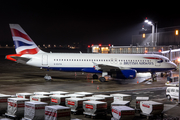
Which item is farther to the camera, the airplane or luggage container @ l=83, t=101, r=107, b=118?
the airplane

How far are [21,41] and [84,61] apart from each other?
10.7m

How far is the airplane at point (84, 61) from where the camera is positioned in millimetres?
37562

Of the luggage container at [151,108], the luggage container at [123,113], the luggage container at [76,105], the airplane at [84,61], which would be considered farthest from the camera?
the airplane at [84,61]

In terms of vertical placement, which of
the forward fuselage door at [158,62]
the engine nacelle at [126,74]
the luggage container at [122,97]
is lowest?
the luggage container at [122,97]

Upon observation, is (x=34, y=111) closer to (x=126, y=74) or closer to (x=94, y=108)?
(x=94, y=108)

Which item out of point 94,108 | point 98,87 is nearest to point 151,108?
point 94,108

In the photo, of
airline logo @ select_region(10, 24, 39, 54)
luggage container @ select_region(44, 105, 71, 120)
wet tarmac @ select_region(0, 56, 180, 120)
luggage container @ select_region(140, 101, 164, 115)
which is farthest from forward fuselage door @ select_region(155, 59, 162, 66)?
luggage container @ select_region(44, 105, 71, 120)

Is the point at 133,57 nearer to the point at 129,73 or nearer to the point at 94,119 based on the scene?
the point at 129,73

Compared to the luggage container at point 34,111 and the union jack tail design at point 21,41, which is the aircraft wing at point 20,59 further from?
the luggage container at point 34,111

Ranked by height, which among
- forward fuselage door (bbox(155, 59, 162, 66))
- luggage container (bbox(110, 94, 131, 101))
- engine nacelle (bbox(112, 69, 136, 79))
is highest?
forward fuselage door (bbox(155, 59, 162, 66))

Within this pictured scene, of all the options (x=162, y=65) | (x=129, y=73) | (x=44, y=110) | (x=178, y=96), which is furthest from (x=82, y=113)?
(x=162, y=65)

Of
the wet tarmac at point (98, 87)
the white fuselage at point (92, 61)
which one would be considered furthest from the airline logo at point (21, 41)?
the wet tarmac at point (98, 87)

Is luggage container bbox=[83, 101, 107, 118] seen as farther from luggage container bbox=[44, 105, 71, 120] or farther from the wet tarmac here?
luggage container bbox=[44, 105, 71, 120]

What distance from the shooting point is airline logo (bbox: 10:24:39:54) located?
3831 cm
